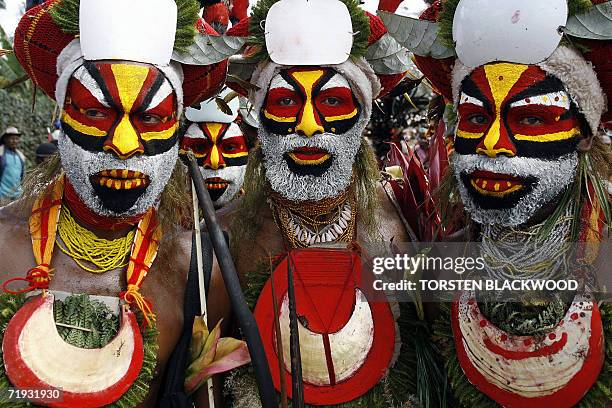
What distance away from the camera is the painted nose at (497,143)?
274 cm

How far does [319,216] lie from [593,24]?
Result: 1403 mm

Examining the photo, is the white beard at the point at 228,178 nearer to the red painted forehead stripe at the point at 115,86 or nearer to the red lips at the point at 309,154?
the red lips at the point at 309,154

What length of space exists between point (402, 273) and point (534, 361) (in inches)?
30.7

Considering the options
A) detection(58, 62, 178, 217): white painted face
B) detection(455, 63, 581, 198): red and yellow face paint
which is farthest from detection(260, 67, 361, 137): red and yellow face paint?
detection(455, 63, 581, 198): red and yellow face paint

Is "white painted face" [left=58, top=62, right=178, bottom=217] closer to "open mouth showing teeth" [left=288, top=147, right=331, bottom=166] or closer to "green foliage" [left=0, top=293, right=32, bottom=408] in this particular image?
"green foliage" [left=0, top=293, right=32, bottom=408]

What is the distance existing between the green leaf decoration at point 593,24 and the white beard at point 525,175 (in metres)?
0.45

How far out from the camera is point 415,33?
10.4ft

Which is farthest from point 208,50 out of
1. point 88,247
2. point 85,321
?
point 85,321

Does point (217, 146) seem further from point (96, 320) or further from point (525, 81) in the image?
point (525, 81)

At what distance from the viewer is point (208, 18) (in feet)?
14.2

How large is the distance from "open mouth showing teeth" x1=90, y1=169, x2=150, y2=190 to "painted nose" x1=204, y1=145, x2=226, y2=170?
8.69 ft

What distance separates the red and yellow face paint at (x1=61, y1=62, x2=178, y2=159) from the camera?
2.79 m

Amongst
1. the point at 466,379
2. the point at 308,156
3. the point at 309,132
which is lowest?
the point at 466,379

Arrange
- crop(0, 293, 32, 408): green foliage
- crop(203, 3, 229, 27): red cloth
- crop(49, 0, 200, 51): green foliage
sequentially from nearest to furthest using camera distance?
crop(0, 293, 32, 408): green foliage
crop(49, 0, 200, 51): green foliage
crop(203, 3, 229, 27): red cloth
